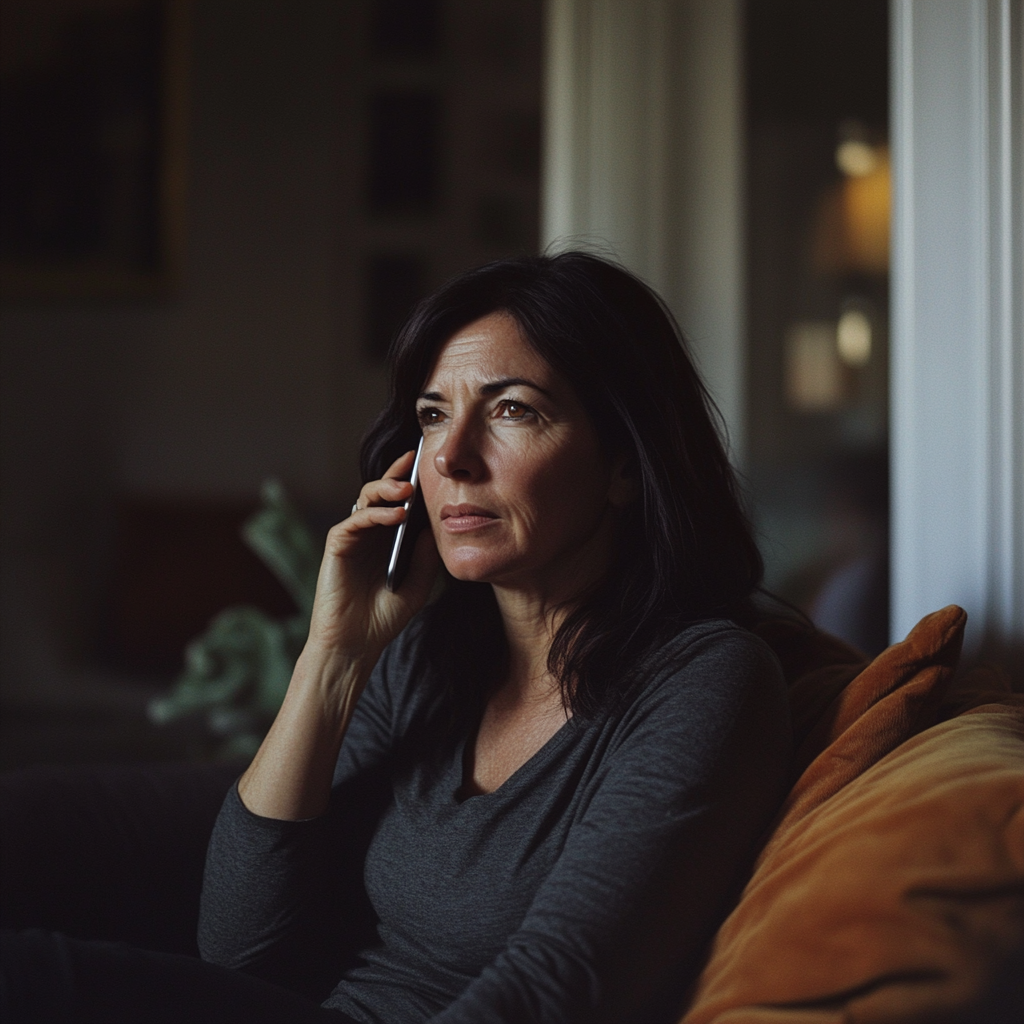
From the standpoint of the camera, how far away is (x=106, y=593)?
11.6 ft

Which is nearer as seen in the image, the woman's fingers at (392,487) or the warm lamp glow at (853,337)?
the woman's fingers at (392,487)

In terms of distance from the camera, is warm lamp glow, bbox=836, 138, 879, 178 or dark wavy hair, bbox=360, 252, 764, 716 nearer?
dark wavy hair, bbox=360, 252, 764, 716

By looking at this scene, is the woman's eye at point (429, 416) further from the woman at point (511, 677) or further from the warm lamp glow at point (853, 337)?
the warm lamp glow at point (853, 337)

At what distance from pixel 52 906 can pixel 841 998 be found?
0.88 metres

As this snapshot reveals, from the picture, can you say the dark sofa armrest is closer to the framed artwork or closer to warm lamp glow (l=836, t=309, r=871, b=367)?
the framed artwork

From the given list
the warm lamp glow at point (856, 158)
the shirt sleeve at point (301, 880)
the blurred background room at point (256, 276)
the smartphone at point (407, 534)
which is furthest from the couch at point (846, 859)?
the warm lamp glow at point (856, 158)

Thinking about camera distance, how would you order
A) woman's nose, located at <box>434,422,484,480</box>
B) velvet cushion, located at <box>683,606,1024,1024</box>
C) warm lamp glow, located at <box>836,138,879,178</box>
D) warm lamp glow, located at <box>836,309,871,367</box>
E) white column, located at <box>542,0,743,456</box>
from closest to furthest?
velvet cushion, located at <box>683,606,1024,1024</box> → woman's nose, located at <box>434,422,484,480</box> → white column, located at <box>542,0,743,456</box> → warm lamp glow, located at <box>836,138,879,178</box> → warm lamp glow, located at <box>836,309,871,367</box>

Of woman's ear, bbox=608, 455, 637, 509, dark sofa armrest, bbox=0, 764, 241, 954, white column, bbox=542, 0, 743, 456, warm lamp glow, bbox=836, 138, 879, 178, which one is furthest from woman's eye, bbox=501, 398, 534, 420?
warm lamp glow, bbox=836, 138, 879, 178

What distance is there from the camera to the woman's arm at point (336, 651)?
114cm

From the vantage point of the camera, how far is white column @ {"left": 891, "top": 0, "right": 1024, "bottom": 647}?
118 centimetres

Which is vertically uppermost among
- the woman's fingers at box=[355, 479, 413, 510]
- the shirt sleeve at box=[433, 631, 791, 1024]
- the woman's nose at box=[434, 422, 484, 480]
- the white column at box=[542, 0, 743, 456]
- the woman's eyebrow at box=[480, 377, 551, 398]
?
the white column at box=[542, 0, 743, 456]

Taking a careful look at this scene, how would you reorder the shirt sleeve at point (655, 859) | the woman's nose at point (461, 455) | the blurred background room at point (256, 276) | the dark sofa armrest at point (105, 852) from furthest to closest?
the blurred background room at point (256, 276), the dark sofa armrest at point (105, 852), the woman's nose at point (461, 455), the shirt sleeve at point (655, 859)

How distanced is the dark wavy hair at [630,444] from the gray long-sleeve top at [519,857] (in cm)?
7

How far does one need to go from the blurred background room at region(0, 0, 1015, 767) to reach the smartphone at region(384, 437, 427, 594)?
138cm
